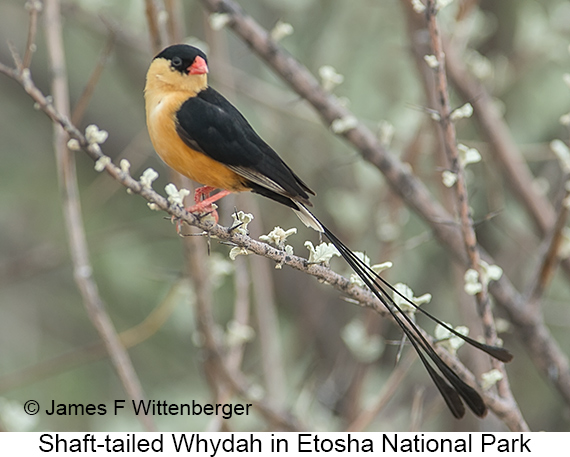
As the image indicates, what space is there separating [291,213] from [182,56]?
2.15 metres

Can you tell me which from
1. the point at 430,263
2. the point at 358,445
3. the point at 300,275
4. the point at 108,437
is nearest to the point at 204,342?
the point at 108,437

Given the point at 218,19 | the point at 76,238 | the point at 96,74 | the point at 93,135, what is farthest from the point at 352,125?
the point at 93,135

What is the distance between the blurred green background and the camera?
337 centimetres

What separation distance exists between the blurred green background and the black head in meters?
1.28

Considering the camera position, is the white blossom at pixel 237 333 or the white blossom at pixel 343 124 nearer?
the white blossom at pixel 343 124

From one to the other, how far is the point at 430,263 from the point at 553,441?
6.74 ft

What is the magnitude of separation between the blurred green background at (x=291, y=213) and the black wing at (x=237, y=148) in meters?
1.40

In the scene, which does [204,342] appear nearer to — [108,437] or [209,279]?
[209,279]

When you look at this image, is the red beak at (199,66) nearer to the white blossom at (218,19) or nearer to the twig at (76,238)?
the white blossom at (218,19)

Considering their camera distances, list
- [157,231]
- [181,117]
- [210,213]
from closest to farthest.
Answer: [210,213] → [181,117] → [157,231]

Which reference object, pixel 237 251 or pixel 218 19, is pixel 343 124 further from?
pixel 237 251

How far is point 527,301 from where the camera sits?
2.41 meters

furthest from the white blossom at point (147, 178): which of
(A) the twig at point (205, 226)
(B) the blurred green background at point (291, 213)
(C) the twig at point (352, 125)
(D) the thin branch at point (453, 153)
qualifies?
(B) the blurred green background at point (291, 213)

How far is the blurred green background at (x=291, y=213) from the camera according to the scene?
3373mm
